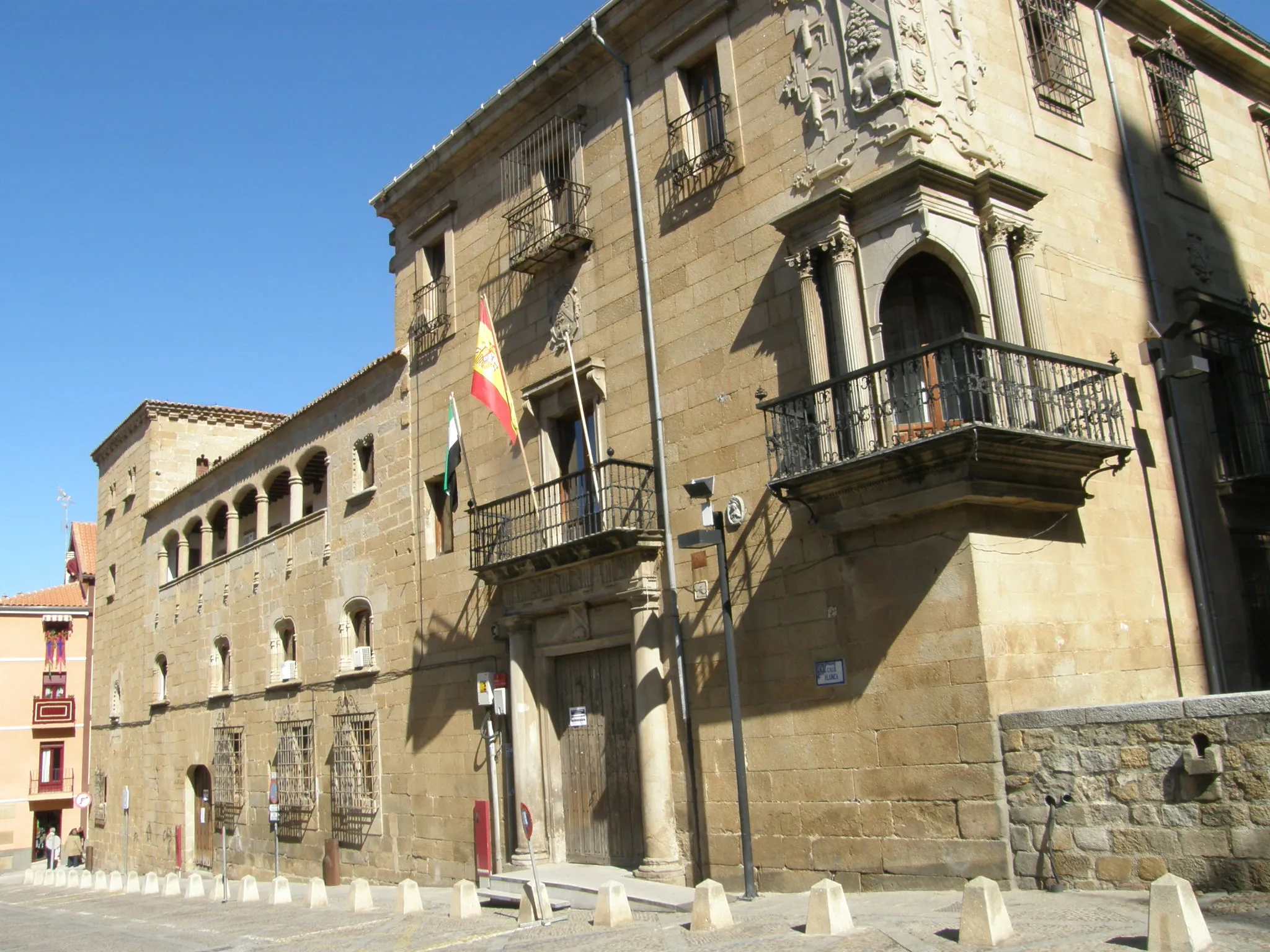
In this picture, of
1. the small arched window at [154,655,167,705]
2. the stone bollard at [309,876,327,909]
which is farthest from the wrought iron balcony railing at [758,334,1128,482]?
the small arched window at [154,655,167,705]

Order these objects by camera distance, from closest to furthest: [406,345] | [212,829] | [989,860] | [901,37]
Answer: [989,860], [901,37], [406,345], [212,829]

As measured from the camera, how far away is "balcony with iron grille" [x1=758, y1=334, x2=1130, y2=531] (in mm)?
9969

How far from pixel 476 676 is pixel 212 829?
12334mm

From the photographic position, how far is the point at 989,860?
962 cm

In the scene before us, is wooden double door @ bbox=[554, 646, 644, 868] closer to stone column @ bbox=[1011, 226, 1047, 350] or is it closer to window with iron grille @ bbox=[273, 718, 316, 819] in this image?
stone column @ bbox=[1011, 226, 1047, 350]

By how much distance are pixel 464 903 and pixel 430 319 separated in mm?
9763

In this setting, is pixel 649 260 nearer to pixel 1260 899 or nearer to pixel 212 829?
pixel 1260 899

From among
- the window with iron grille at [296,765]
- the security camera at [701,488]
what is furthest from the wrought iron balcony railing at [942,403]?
the window with iron grille at [296,765]

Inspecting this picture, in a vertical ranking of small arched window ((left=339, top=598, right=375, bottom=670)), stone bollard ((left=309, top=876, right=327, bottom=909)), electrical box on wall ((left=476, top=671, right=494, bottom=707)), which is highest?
small arched window ((left=339, top=598, right=375, bottom=670))

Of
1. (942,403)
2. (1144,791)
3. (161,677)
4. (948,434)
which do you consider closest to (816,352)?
(942,403)

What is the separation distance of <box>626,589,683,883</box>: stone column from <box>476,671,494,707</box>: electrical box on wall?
3016 millimetres

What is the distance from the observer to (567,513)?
14.9 meters

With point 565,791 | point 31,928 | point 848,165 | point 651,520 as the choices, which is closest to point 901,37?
point 848,165

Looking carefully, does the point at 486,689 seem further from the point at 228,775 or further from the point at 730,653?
the point at 228,775
